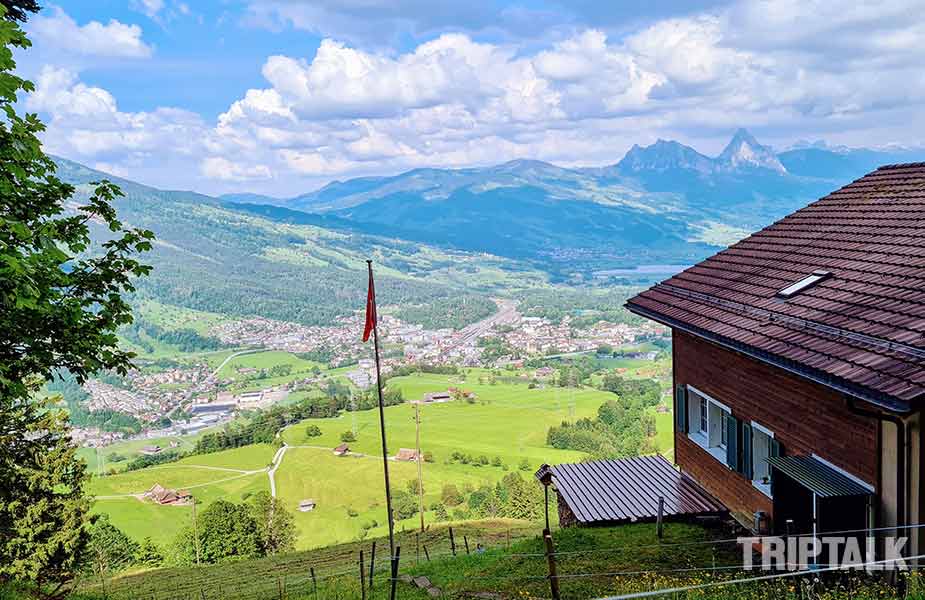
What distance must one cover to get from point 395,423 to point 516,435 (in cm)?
1679

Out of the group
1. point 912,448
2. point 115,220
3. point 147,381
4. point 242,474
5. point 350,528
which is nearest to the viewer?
point 912,448

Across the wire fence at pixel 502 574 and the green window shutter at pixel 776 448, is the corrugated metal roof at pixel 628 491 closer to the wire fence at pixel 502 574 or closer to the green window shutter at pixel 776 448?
the wire fence at pixel 502 574

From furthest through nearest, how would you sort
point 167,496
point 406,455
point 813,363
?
point 406,455 < point 167,496 < point 813,363

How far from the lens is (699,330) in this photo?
11.8 m

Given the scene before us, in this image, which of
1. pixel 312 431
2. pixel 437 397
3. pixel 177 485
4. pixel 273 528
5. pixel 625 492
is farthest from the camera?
pixel 437 397

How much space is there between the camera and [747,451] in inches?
472


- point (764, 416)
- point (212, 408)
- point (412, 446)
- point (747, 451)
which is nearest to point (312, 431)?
point (412, 446)

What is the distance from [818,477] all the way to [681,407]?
6174 mm

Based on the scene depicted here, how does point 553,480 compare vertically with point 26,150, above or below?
below

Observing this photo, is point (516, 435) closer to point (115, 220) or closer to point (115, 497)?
point (115, 497)

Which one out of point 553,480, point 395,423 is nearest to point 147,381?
point 395,423

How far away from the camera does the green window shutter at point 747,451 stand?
1192cm

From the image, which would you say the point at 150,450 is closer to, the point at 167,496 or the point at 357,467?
the point at 167,496

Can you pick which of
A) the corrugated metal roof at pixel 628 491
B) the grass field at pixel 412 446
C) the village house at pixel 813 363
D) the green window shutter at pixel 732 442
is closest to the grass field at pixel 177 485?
the grass field at pixel 412 446
